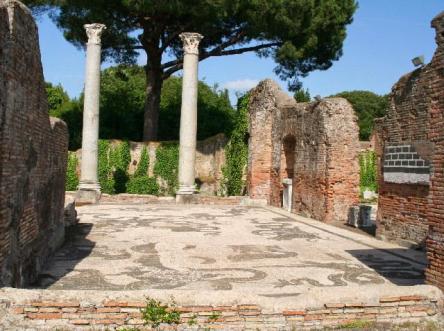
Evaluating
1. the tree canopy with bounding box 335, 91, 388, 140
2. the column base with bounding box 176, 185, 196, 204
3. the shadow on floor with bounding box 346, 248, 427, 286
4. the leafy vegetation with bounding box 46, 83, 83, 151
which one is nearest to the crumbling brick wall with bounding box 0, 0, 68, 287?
the shadow on floor with bounding box 346, 248, 427, 286

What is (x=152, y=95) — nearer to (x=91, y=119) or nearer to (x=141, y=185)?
(x=141, y=185)

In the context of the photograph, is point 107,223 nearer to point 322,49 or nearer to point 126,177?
point 126,177

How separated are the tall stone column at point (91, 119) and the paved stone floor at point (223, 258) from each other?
5.28 meters

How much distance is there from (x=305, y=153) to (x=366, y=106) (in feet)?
137

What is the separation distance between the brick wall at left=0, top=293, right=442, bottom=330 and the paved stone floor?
15.3 inches

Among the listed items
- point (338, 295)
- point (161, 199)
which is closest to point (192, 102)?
point (161, 199)

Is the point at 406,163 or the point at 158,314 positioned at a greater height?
the point at 406,163

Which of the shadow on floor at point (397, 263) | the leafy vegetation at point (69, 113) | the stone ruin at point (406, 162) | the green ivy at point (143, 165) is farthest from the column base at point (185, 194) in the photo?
the shadow on floor at point (397, 263)

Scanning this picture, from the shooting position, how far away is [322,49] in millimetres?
22859

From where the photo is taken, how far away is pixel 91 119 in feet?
59.6

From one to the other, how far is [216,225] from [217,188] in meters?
10.4

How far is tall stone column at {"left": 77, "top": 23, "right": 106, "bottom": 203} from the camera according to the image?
18.1m

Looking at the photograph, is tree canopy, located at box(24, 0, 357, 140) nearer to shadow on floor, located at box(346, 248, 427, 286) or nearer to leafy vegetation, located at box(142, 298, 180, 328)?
shadow on floor, located at box(346, 248, 427, 286)

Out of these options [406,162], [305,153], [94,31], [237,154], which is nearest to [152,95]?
[94,31]
